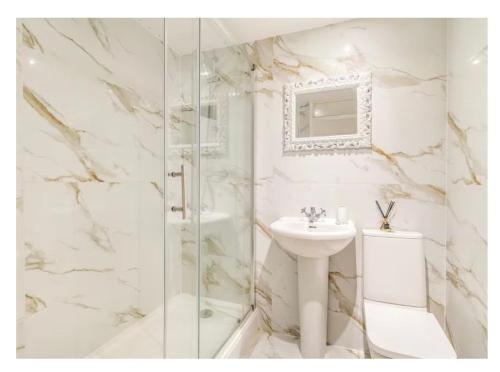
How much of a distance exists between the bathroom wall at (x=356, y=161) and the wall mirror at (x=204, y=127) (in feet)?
1.58

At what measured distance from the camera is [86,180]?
142 cm

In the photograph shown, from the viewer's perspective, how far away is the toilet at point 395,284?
1.25 m

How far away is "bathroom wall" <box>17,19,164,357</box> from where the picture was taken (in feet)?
3.91

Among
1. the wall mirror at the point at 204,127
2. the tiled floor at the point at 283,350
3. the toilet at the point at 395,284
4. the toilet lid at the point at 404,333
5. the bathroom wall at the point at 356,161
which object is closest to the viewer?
the toilet lid at the point at 404,333

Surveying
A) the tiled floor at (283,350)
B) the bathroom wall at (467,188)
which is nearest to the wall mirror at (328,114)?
the bathroom wall at (467,188)

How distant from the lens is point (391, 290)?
1.46 meters

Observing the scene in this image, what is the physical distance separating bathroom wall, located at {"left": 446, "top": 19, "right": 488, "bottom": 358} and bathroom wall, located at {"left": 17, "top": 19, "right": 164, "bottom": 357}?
4.68 ft

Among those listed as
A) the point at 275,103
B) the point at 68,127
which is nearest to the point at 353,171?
the point at 275,103

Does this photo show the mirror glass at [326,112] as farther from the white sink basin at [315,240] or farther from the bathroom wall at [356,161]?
the white sink basin at [315,240]

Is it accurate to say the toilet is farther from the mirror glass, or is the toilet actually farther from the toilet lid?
the mirror glass

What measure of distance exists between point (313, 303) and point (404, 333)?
492mm

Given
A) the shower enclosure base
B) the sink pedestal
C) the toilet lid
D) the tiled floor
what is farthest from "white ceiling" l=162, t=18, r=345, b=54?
the tiled floor
